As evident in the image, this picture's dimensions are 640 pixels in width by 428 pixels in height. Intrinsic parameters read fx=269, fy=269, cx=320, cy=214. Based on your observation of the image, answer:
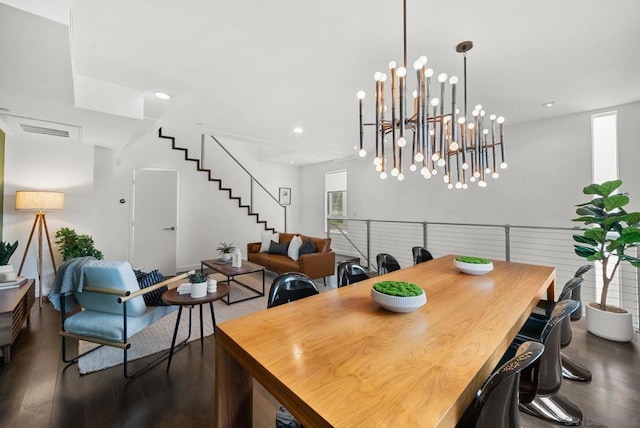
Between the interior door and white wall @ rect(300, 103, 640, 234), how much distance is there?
15.4 feet

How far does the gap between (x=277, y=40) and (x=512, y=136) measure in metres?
3.99

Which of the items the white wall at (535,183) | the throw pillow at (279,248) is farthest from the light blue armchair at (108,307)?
the white wall at (535,183)

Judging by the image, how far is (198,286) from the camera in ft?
7.57

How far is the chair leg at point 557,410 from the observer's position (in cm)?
165

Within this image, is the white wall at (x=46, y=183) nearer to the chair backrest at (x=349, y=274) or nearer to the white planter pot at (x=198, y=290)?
the white planter pot at (x=198, y=290)

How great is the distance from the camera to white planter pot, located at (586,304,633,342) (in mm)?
2588

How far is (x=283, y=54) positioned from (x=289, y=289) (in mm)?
1948

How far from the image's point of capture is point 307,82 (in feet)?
9.27

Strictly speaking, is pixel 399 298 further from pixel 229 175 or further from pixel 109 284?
pixel 229 175

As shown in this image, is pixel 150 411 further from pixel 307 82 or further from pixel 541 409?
pixel 307 82

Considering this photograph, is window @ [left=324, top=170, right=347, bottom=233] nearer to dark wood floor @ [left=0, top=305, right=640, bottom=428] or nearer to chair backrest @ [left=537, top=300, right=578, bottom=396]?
dark wood floor @ [left=0, top=305, right=640, bottom=428]

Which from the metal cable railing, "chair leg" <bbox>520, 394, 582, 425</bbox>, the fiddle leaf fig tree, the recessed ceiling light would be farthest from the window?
"chair leg" <bbox>520, 394, 582, 425</bbox>

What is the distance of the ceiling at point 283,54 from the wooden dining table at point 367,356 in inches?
74.6

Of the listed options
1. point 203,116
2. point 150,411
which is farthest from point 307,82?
point 150,411
